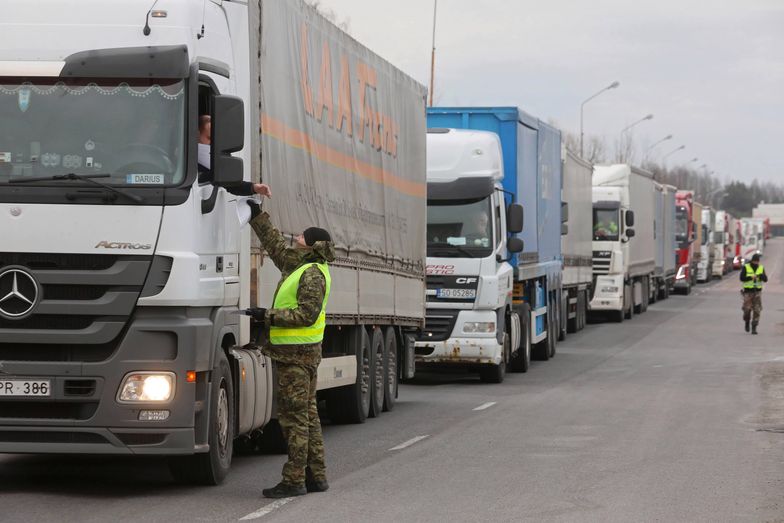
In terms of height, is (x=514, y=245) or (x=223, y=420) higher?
(x=514, y=245)

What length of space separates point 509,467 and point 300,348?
8.42 feet

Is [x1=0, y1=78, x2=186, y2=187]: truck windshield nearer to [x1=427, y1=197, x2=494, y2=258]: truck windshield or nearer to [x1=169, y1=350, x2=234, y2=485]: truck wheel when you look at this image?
Answer: [x1=169, y1=350, x2=234, y2=485]: truck wheel

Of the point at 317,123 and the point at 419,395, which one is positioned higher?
the point at 317,123

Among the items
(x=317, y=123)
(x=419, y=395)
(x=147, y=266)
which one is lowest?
(x=419, y=395)

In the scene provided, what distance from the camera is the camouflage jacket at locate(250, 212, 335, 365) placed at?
33.8 ft

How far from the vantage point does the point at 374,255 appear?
52.7ft

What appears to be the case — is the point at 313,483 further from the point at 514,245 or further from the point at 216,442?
the point at 514,245

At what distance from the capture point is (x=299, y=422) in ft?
33.7

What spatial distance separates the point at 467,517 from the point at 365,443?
181 inches

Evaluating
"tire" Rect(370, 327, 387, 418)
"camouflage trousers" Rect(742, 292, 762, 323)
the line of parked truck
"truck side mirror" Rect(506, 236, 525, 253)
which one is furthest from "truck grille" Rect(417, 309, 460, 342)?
"camouflage trousers" Rect(742, 292, 762, 323)

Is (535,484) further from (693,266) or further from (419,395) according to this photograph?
(693,266)

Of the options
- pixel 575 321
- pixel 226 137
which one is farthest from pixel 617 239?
pixel 226 137

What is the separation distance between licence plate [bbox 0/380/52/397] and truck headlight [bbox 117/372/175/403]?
473 mm

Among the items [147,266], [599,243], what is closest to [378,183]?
[147,266]
